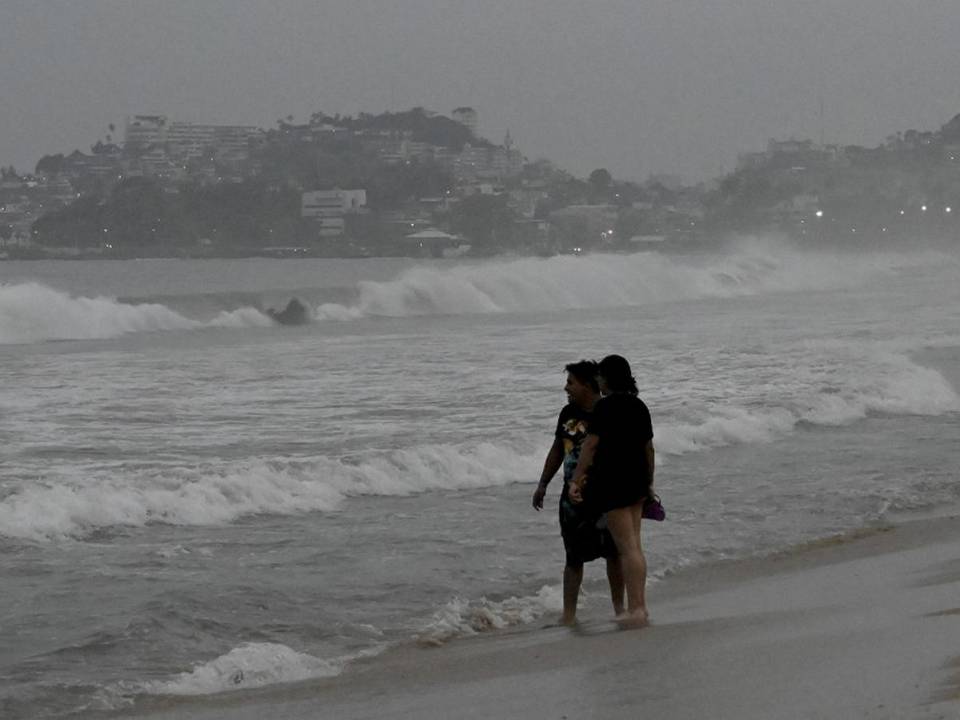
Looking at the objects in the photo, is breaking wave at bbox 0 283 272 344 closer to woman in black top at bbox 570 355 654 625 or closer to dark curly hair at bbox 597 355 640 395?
woman in black top at bbox 570 355 654 625

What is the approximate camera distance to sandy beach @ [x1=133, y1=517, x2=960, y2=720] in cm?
605

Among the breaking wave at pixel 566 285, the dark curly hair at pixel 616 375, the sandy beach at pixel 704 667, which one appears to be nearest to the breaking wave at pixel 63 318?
the breaking wave at pixel 566 285

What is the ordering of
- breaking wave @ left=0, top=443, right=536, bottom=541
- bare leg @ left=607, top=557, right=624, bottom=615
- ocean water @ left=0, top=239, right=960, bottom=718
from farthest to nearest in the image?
breaking wave @ left=0, top=443, right=536, bottom=541 → bare leg @ left=607, top=557, right=624, bottom=615 → ocean water @ left=0, top=239, right=960, bottom=718

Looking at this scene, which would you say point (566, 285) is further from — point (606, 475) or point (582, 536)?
point (606, 475)

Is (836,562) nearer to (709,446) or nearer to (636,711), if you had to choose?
(636,711)

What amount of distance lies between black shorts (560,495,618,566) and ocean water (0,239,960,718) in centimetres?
58

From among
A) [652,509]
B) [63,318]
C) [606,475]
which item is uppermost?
[606,475]

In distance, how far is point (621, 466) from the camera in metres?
8.34

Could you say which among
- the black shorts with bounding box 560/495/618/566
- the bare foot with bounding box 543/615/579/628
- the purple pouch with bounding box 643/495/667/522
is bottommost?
the bare foot with bounding box 543/615/579/628

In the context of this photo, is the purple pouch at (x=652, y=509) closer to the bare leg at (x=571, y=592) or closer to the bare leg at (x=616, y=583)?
the bare leg at (x=616, y=583)

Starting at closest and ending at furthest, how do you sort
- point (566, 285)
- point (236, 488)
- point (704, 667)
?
point (704, 667), point (236, 488), point (566, 285)

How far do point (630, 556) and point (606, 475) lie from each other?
0.45 meters

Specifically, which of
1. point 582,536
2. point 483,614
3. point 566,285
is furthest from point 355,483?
point 566,285

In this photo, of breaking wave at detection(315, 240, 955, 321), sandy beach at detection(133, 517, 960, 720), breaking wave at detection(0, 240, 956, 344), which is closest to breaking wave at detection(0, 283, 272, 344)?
breaking wave at detection(0, 240, 956, 344)
